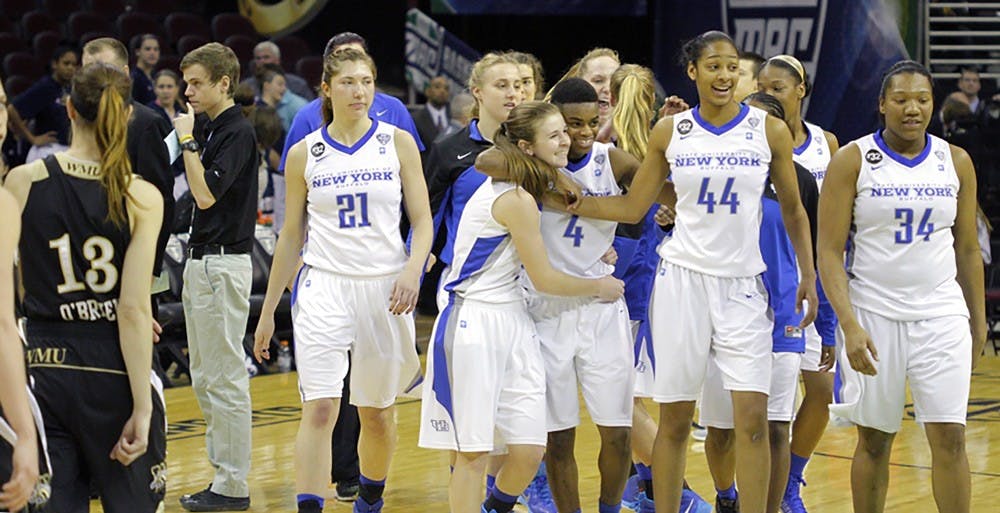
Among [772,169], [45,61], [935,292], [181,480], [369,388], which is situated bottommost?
[181,480]

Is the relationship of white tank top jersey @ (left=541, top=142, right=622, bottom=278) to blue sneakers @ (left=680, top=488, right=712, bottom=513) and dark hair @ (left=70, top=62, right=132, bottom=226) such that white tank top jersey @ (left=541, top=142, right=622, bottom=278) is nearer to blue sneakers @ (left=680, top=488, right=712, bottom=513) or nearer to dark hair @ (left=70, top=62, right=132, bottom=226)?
blue sneakers @ (left=680, top=488, right=712, bottom=513)

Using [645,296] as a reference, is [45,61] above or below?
above

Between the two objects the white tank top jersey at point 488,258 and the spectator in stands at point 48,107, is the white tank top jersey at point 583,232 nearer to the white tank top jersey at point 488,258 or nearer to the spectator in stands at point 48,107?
the white tank top jersey at point 488,258

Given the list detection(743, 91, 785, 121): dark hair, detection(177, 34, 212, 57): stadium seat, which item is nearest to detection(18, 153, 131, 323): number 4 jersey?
detection(743, 91, 785, 121): dark hair

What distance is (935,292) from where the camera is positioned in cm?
529

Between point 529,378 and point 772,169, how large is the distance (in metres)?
1.13

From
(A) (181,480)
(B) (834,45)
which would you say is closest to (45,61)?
(B) (834,45)

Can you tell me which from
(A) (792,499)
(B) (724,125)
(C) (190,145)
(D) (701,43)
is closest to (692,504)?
(A) (792,499)

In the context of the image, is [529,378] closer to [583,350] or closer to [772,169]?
[583,350]

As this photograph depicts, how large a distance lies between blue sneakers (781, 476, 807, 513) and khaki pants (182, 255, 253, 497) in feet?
7.66

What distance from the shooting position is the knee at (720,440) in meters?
5.66

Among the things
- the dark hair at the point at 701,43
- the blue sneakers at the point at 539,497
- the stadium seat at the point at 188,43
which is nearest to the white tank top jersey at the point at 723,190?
the dark hair at the point at 701,43

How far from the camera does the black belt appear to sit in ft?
21.9

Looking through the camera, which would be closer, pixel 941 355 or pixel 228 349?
pixel 941 355
